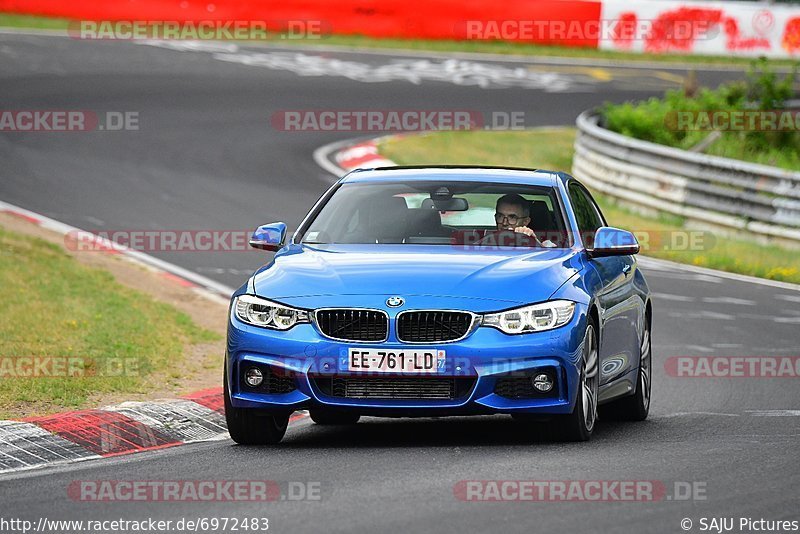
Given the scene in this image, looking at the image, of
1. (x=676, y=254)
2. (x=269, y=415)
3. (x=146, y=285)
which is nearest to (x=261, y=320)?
(x=269, y=415)

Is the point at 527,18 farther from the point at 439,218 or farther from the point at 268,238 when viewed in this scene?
the point at 268,238

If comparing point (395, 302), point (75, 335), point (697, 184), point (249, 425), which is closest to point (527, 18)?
point (697, 184)

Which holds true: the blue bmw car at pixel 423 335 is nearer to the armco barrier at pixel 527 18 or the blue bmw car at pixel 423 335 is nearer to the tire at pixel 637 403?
the tire at pixel 637 403

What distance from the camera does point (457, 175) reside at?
10.1m

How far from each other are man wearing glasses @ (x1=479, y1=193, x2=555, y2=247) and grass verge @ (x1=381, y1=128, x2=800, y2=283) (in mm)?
9323

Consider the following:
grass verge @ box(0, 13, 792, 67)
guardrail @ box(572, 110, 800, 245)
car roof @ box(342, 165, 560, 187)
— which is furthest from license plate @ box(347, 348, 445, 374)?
grass verge @ box(0, 13, 792, 67)

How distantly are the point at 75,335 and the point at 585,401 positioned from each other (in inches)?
192

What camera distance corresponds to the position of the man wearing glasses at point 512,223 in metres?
9.68

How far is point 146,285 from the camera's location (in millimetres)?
15578

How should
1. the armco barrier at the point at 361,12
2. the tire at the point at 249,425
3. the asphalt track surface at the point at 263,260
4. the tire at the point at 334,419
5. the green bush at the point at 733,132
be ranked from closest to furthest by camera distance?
1. the asphalt track surface at the point at 263,260
2. the tire at the point at 249,425
3. the tire at the point at 334,419
4. the green bush at the point at 733,132
5. the armco barrier at the point at 361,12

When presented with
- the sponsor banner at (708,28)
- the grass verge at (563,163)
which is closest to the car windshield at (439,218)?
the grass verge at (563,163)

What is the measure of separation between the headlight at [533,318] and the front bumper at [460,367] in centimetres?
3

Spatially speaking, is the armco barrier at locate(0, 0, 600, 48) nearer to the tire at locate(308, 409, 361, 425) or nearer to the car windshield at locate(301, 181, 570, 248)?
the car windshield at locate(301, 181, 570, 248)

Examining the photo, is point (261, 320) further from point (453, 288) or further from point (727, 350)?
point (727, 350)
